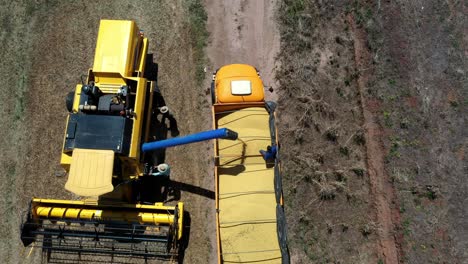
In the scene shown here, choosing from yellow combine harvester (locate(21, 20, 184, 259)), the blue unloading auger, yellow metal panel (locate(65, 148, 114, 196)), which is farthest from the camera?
the blue unloading auger

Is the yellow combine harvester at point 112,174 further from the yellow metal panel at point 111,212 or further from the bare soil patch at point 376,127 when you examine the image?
the bare soil patch at point 376,127

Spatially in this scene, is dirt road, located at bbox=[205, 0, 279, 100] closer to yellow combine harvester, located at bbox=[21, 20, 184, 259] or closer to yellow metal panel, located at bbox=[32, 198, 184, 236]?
yellow combine harvester, located at bbox=[21, 20, 184, 259]

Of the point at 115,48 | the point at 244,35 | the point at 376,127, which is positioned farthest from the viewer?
the point at 244,35

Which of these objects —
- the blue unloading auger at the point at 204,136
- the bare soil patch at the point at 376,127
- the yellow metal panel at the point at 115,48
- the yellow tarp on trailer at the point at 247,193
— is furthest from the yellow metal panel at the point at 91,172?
the bare soil patch at the point at 376,127

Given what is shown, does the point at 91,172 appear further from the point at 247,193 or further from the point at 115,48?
the point at 247,193

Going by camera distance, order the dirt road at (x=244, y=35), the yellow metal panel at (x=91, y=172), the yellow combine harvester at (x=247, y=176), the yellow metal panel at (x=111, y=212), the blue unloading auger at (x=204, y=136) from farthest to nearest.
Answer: the dirt road at (x=244, y=35) → the yellow metal panel at (x=111, y=212) → the yellow combine harvester at (x=247, y=176) → the blue unloading auger at (x=204, y=136) → the yellow metal panel at (x=91, y=172)

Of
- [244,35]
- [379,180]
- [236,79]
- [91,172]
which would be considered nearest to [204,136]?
[236,79]

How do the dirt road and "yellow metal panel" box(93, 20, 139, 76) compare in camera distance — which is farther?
the dirt road

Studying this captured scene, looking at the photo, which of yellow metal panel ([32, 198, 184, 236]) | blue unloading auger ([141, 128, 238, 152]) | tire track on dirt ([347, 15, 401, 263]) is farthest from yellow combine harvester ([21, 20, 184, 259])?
tire track on dirt ([347, 15, 401, 263])

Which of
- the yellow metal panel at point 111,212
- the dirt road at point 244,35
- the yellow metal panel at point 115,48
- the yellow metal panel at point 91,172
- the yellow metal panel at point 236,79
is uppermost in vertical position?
the dirt road at point 244,35
